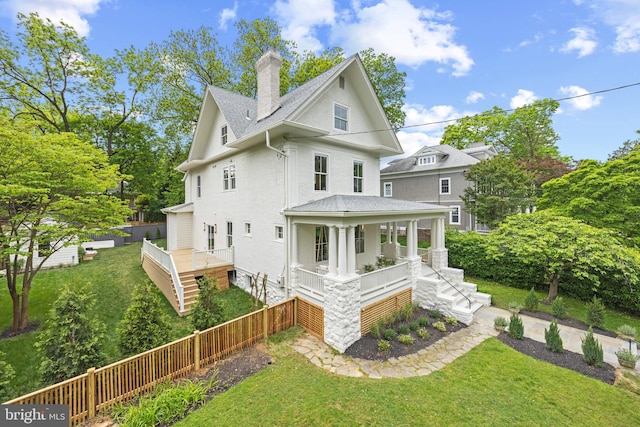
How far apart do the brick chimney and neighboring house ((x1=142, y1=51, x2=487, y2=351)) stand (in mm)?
45

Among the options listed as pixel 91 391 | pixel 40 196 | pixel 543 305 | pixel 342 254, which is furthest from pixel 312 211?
pixel 543 305

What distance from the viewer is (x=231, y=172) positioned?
1332 cm

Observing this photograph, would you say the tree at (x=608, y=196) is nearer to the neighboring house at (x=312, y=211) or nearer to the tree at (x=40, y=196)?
the neighboring house at (x=312, y=211)

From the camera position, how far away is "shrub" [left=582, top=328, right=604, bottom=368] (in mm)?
6719

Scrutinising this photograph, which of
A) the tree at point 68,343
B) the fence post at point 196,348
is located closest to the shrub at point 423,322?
the fence post at point 196,348

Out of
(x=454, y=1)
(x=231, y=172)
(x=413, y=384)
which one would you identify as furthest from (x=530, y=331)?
(x=231, y=172)

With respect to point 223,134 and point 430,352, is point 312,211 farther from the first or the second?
point 223,134

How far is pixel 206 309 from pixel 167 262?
5.70m

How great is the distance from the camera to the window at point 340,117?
36.4 feet

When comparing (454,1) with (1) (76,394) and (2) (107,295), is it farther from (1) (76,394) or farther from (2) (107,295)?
(2) (107,295)

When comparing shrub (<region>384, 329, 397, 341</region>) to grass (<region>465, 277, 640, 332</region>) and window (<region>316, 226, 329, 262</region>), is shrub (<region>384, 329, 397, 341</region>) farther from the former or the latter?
grass (<region>465, 277, 640, 332</region>)

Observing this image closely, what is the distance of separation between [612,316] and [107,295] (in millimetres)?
20942

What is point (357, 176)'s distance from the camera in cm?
1234

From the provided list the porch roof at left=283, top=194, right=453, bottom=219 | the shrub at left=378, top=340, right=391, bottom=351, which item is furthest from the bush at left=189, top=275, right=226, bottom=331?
the shrub at left=378, top=340, right=391, bottom=351
